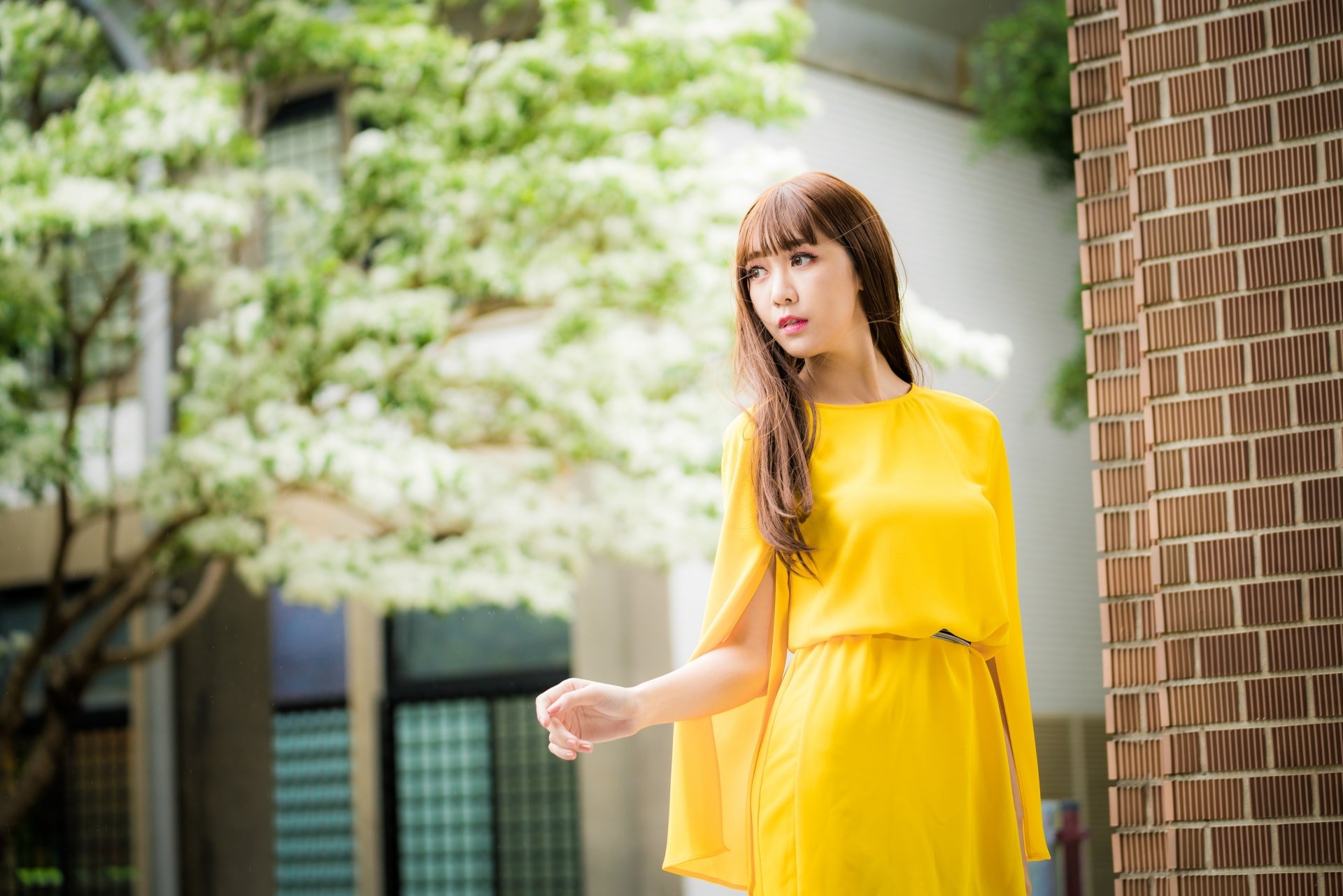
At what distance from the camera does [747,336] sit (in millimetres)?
1879

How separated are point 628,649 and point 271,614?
2903mm

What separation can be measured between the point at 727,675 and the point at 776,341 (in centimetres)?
42

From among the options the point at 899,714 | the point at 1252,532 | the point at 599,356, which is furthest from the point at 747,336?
the point at 599,356

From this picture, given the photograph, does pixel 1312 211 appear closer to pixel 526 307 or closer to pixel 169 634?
pixel 526 307

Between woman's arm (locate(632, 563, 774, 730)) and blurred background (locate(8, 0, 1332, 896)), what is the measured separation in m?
3.60

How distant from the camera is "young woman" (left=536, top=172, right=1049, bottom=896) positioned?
1668mm

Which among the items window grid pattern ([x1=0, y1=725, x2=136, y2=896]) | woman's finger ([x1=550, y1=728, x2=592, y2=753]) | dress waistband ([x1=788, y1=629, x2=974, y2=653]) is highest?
dress waistband ([x1=788, y1=629, x2=974, y2=653])

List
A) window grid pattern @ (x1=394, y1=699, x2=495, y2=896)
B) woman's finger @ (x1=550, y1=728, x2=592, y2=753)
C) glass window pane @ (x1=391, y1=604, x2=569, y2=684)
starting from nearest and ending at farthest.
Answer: woman's finger @ (x1=550, y1=728, x2=592, y2=753)
glass window pane @ (x1=391, y1=604, x2=569, y2=684)
window grid pattern @ (x1=394, y1=699, x2=495, y2=896)

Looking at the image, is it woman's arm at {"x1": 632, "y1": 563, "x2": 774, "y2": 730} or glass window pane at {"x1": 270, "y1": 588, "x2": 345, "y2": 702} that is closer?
woman's arm at {"x1": 632, "y1": 563, "x2": 774, "y2": 730}

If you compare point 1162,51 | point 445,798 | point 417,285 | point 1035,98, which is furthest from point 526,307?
point 1162,51

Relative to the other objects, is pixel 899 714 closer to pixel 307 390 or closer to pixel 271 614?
pixel 307 390

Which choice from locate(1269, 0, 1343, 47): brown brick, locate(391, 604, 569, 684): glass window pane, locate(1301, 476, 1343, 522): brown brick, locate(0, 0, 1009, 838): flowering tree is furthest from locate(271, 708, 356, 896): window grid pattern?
locate(1269, 0, 1343, 47): brown brick

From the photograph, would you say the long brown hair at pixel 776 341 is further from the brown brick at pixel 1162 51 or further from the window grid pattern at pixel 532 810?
the window grid pattern at pixel 532 810

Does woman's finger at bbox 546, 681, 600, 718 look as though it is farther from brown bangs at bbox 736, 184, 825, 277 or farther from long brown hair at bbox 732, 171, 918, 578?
brown bangs at bbox 736, 184, 825, 277
